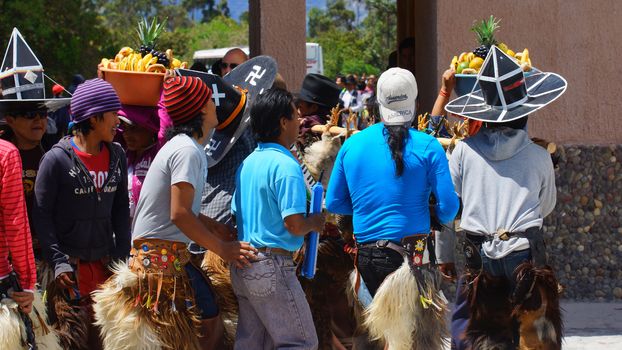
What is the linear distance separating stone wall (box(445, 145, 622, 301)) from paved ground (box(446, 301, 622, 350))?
22cm

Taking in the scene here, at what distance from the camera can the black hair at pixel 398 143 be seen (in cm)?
514

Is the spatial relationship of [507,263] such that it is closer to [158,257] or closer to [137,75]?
[158,257]

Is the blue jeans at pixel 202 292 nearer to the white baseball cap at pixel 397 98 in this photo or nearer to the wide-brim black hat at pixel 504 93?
the white baseball cap at pixel 397 98

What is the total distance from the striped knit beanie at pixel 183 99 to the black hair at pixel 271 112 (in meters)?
0.29

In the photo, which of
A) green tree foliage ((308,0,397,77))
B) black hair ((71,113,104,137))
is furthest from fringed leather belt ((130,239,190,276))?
green tree foliage ((308,0,397,77))

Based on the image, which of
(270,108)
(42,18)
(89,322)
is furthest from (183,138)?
(42,18)

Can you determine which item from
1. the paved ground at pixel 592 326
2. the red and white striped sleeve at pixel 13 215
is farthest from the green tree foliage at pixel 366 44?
the red and white striped sleeve at pixel 13 215

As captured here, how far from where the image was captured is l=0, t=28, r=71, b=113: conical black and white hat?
566 centimetres

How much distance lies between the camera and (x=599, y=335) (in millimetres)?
7789

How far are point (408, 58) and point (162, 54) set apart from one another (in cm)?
474

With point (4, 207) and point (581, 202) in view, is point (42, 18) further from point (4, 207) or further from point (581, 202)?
point (4, 207)

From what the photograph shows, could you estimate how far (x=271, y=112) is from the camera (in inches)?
193

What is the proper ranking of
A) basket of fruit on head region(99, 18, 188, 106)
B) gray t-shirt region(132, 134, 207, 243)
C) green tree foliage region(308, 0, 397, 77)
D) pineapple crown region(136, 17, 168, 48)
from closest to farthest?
gray t-shirt region(132, 134, 207, 243)
basket of fruit on head region(99, 18, 188, 106)
pineapple crown region(136, 17, 168, 48)
green tree foliage region(308, 0, 397, 77)

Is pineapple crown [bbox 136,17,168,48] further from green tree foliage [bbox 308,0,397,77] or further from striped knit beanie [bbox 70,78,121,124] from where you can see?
green tree foliage [bbox 308,0,397,77]
